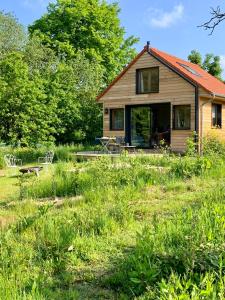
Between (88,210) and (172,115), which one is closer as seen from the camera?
(88,210)

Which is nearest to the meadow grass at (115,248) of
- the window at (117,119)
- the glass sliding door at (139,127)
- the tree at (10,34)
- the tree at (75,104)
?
the glass sliding door at (139,127)

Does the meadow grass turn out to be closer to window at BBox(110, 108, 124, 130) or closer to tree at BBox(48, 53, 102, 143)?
→ window at BBox(110, 108, 124, 130)

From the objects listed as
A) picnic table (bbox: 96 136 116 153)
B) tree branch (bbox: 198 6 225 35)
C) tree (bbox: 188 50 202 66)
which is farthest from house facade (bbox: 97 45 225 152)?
tree (bbox: 188 50 202 66)

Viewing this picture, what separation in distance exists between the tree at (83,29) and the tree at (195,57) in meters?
7.90

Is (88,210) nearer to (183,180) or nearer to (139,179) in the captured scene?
(139,179)

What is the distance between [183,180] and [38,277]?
19.2 ft

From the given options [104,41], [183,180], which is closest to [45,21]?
[104,41]

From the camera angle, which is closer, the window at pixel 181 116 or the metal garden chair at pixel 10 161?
the metal garden chair at pixel 10 161

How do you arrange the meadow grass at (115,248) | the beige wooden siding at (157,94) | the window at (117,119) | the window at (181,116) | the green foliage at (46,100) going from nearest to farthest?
the meadow grass at (115,248) < the green foliage at (46,100) < the beige wooden siding at (157,94) < the window at (181,116) < the window at (117,119)

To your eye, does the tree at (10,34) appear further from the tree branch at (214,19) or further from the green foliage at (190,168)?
the tree branch at (214,19)

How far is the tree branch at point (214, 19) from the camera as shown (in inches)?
224

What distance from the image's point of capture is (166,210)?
673 centimetres

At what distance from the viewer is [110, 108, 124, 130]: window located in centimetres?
2364

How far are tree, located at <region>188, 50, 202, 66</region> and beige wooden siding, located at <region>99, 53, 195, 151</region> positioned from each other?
16.0 metres
